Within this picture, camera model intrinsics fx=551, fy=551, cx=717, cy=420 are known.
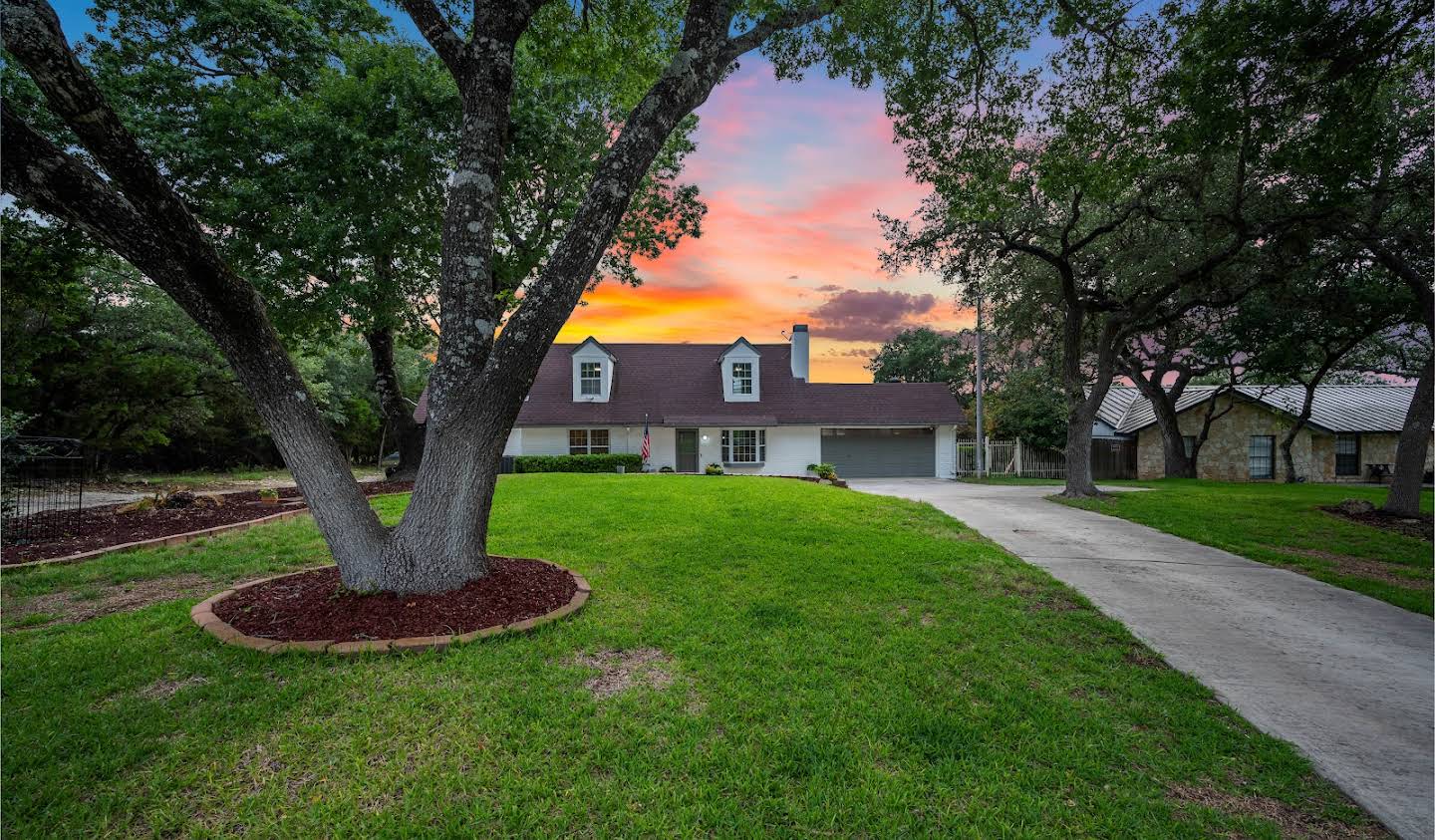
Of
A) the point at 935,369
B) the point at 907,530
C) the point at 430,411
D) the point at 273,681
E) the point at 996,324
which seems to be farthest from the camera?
the point at 935,369

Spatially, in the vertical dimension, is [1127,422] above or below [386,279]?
below

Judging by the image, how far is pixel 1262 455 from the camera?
22625 mm

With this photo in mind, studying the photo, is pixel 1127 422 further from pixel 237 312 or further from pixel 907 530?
pixel 237 312

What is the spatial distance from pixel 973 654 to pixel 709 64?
16.1 feet

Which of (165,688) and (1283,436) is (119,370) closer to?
(165,688)

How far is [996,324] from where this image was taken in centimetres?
1655

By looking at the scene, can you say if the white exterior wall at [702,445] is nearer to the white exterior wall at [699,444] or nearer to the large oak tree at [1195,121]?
the white exterior wall at [699,444]

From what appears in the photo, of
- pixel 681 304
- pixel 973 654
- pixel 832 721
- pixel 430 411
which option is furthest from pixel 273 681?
pixel 681 304

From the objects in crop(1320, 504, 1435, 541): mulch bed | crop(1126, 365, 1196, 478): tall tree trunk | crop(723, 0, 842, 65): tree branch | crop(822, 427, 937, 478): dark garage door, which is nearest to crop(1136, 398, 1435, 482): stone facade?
crop(1126, 365, 1196, 478): tall tree trunk

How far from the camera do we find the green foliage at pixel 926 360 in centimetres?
3912

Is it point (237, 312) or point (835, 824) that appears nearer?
point (835, 824)

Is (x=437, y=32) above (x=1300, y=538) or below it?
above

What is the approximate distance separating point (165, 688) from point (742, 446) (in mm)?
18665

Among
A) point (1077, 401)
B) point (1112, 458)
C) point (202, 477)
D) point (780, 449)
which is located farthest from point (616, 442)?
point (1112, 458)
